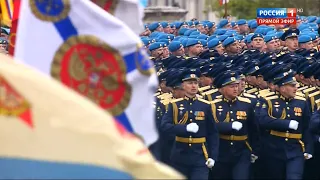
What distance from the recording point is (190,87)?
982 centimetres

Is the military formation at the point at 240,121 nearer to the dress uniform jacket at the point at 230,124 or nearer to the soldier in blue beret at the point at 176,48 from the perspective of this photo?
the dress uniform jacket at the point at 230,124

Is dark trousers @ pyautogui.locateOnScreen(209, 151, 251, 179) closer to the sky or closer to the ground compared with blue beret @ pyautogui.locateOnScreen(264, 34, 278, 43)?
closer to the ground

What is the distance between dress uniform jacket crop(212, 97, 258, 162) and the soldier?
0.20 metres

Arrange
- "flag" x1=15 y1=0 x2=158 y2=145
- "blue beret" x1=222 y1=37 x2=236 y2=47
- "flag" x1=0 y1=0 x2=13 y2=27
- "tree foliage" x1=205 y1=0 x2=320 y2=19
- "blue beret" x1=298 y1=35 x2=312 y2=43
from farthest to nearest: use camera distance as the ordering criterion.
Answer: "tree foliage" x1=205 y1=0 x2=320 y2=19, "blue beret" x1=298 y1=35 x2=312 y2=43, "blue beret" x1=222 y1=37 x2=236 y2=47, "flag" x1=0 y1=0 x2=13 y2=27, "flag" x1=15 y1=0 x2=158 y2=145

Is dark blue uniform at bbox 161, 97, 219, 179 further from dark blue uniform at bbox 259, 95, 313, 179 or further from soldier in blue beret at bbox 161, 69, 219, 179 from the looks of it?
dark blue uniform at bbox 259, 95, 313, 179

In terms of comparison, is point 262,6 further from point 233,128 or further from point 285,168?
point 233,128

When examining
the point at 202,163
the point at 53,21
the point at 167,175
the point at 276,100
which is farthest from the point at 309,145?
the point at 167,175

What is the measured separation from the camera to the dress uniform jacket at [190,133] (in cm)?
965

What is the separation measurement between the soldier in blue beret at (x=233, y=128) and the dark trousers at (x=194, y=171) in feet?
1.85

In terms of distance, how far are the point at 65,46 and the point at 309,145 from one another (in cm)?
633

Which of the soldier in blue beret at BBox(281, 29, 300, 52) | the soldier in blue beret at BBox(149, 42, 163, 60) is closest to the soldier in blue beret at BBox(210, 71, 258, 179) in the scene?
the soldier in blue beret at BBox(149, 42, 163, 60)

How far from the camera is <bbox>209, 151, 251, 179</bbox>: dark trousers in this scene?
10.4 m

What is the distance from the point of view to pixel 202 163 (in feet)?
32.1

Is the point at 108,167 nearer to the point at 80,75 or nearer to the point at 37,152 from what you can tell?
the point at 37,152
